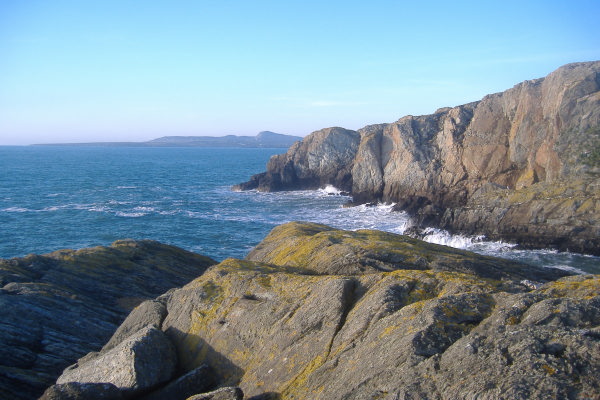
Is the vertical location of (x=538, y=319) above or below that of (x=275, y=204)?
above

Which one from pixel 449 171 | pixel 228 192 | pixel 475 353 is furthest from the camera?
pixel 228 192

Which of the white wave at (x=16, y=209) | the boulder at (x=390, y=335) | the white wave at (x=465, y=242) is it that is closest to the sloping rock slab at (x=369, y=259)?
the boulder at (x=390, y=335)

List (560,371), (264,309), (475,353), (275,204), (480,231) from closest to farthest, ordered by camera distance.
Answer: (560,371)
(475,353)
(264,309)
(480,231)
(275,204)

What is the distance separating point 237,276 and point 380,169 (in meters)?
70.3

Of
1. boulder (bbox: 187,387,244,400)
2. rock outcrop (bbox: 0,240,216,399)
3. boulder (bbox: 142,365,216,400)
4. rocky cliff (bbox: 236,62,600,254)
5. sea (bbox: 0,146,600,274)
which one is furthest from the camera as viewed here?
sea (bbox: 0,146,600,274)

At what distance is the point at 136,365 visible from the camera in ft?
35.4

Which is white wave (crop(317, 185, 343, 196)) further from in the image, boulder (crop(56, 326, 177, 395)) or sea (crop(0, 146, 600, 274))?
boulder (crop(56, 326, 177, 395))

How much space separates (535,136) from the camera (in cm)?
6103

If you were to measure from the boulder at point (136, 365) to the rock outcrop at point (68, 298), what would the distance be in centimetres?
110

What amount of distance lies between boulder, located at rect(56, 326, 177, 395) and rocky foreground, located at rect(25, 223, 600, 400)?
3 cm

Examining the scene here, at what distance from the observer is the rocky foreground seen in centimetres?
673

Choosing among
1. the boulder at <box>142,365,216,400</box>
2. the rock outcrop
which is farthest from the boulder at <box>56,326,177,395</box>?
the rock outcrop

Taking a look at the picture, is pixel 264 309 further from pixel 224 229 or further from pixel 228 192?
pixel 228 192

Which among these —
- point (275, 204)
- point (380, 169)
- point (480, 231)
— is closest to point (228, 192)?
point (275, 204)
